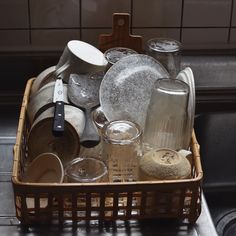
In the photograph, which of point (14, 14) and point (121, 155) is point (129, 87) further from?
point (14, 14)

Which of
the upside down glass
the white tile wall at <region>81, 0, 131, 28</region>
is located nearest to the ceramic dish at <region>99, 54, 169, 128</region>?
the upside down glass

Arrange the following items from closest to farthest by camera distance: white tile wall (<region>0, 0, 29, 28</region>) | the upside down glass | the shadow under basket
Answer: the shadow under basket
the upside down glass
white tile wall (<region>0, 0, 29, 28</region>)

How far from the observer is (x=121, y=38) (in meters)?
1.16

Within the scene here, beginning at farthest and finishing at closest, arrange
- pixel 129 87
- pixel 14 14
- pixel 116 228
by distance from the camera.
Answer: pixel 14 14, pixel 129 87, pixel 116 228

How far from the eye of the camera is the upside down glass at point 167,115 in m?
0.92

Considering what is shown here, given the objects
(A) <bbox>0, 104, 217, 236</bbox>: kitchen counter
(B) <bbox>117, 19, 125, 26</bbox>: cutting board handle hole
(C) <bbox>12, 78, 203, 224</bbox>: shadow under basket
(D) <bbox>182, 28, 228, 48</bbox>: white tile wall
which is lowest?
(A) <bbox>0, 104, 217, 236</bbox>: kitchen counter

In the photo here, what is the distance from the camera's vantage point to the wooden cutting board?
115 centimetres

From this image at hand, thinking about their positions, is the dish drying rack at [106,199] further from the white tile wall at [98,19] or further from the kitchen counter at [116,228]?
the white tile wall at [98,19]

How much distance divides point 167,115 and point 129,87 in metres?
0.10

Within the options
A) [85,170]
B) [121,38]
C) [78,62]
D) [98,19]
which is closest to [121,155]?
[85,170]

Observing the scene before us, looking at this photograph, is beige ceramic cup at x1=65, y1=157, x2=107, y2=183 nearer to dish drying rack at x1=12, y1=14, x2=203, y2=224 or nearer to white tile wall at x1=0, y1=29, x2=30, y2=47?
dish drying rack at x1=12, y1=14, x2=203, y2=224

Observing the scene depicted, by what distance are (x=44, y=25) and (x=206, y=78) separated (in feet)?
1.31

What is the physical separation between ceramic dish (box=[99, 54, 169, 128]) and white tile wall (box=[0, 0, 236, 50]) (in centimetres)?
34

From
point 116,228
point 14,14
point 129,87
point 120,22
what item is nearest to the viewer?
point 116,228
